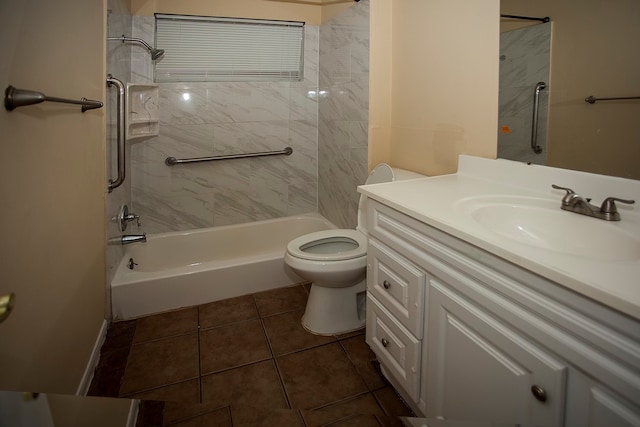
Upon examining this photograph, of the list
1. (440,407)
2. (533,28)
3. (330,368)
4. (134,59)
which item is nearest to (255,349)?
(330,368)

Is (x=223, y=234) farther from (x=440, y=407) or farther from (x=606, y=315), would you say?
(x=606, y=315)

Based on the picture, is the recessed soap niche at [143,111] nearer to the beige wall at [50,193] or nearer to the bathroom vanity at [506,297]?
the beige wall at [50,193]

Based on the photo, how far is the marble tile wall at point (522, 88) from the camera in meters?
1.33

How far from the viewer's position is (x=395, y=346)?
1350 millimetres

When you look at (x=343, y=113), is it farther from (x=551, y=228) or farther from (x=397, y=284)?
(x=551, y=228)

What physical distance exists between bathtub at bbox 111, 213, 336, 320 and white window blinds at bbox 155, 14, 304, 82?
1116 mm

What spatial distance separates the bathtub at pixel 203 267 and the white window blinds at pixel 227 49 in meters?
1.12

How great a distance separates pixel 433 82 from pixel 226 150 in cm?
155

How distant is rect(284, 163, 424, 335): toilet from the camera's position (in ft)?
5.79

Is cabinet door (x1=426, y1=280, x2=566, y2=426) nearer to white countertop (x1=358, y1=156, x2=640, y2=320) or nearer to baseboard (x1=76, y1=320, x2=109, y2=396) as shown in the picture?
white countertop (x1=358, y1=156, x2=640, y2=320)

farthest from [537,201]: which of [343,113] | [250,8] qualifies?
[250,8]

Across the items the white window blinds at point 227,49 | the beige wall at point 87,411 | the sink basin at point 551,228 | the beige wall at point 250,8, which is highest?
the beige wall at point 250,8

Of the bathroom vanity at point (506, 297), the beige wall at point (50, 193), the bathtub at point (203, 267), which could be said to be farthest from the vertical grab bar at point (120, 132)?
the bathroom vanity at point (506, 297)

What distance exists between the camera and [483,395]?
93cm
